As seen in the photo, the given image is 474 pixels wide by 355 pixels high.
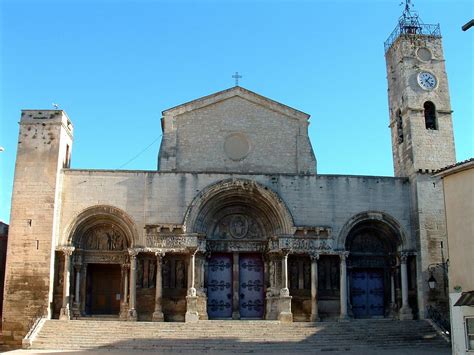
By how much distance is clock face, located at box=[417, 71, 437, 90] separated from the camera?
79.1 feet

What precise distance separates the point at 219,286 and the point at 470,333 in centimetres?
1042

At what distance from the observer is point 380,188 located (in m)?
23.3

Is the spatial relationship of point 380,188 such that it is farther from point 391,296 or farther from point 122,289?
point 122,289

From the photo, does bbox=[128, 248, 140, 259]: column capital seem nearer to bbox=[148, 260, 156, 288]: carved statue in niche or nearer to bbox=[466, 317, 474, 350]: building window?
bbox=[148, 260, 156, 288]: carved statue in niche

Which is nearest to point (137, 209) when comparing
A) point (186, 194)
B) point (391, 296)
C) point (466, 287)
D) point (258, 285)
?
point (186, 194)

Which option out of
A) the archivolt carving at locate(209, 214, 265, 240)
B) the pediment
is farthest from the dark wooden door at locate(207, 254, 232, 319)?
the pediment

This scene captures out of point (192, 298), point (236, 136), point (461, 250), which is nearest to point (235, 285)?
point (192, 298)

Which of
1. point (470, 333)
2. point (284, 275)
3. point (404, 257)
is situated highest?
point (404, 257)

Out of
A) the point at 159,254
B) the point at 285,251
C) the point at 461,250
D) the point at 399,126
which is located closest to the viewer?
the point at 461,250

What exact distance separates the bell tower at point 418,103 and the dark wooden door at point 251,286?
6.81m

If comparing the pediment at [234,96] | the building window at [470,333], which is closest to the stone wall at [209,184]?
the pediment at [234,96]

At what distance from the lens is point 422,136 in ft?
77.0

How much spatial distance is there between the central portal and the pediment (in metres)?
5.80

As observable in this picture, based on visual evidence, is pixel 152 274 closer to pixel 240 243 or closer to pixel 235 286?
pixel 235 286
